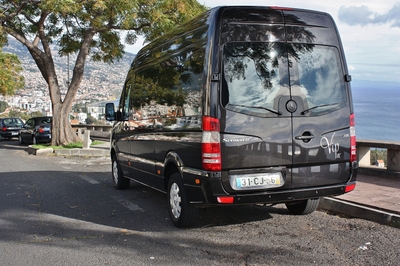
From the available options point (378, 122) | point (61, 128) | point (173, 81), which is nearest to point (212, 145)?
point (173, 81)

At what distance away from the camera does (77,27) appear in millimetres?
22484

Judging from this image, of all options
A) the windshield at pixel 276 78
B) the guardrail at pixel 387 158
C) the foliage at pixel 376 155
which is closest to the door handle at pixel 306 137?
the windshield at pixel 276 78

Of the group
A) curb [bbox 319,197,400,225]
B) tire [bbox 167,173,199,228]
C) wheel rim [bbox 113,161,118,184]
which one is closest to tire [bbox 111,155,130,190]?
wheel rim [bbox 113,161,118,184]

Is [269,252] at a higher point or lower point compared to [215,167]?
lower

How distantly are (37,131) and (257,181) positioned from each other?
67.4ft

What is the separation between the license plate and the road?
1.98 ft

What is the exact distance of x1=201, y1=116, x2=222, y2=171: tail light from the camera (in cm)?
510

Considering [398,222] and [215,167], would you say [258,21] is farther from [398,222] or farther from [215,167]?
[398,222]

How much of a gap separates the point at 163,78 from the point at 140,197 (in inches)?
101

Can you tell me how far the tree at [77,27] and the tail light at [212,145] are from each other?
13.2 meters

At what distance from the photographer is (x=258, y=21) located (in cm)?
537

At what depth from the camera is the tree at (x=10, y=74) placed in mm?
23119

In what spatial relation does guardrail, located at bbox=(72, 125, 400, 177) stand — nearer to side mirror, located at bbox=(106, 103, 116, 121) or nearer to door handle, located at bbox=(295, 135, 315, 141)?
door handle, located at bbox=(295, 135, 315, 141)

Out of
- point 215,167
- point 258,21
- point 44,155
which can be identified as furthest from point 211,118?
point 44,155
